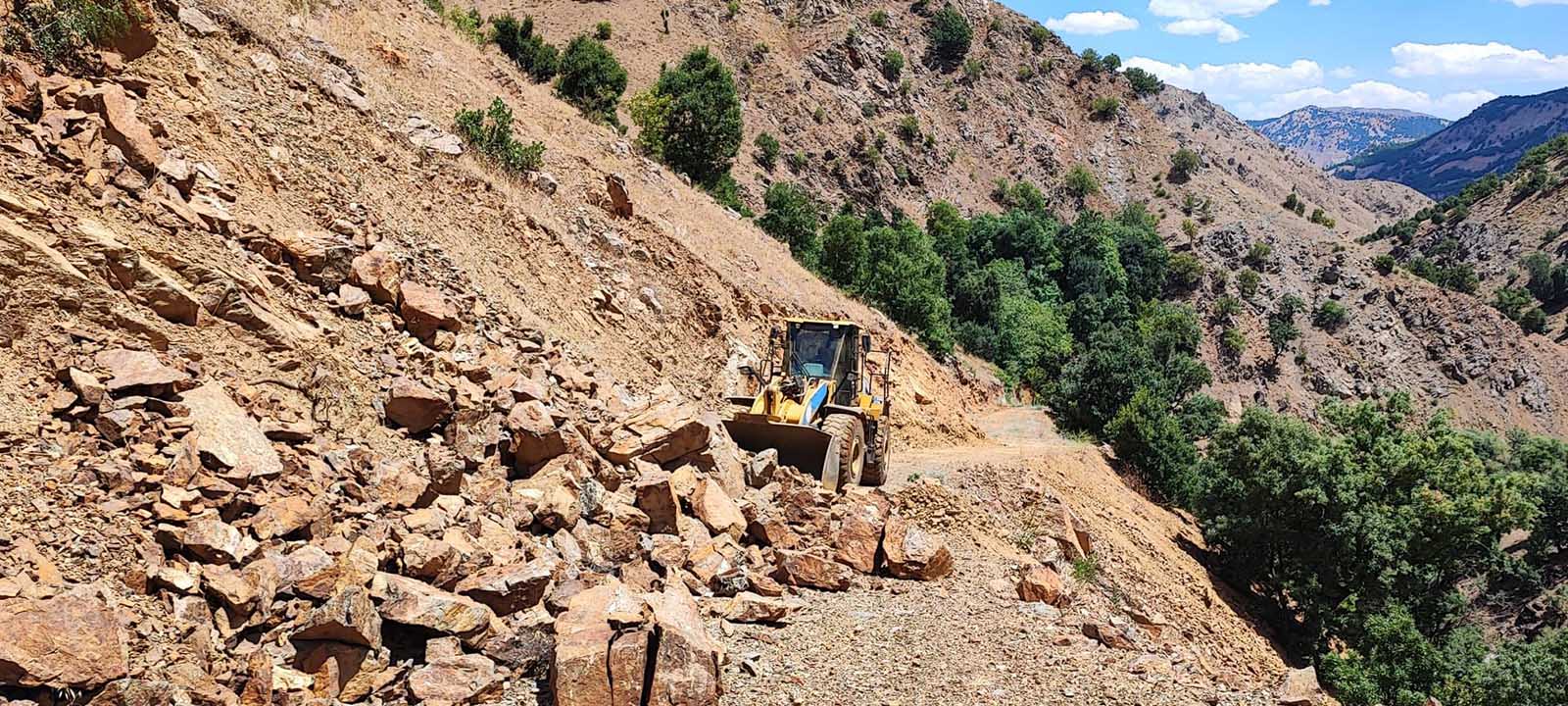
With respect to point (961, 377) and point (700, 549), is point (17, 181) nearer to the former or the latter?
point (700, 549)

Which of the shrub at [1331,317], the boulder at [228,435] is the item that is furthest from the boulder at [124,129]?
the shrub at [1331,317]

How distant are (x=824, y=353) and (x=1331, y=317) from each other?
164 feet

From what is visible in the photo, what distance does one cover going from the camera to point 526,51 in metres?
40.0

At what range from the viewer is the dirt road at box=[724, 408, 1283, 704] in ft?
22.9

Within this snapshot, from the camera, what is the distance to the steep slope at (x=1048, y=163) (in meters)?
51.8

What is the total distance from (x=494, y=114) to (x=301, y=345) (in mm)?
10636

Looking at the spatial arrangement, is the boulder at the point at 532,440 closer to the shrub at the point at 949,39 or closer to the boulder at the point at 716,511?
the boulder at the point at 716,511

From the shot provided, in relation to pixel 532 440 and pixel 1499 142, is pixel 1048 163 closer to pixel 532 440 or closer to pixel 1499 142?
pixel 532 440

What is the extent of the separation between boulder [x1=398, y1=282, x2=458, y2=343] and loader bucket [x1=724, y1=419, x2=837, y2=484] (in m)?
4.15

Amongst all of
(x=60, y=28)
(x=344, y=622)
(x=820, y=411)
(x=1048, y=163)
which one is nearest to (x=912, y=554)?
(x=820, y=411)

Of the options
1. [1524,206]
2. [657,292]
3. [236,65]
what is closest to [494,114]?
[657,292]

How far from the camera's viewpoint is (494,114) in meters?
17.8

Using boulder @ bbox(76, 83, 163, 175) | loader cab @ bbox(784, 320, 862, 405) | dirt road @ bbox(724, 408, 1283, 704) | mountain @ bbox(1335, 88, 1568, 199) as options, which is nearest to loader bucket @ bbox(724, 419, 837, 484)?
dirt road @ bbox(724, 408, 1283, 704)

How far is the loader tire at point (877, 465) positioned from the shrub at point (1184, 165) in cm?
6262
